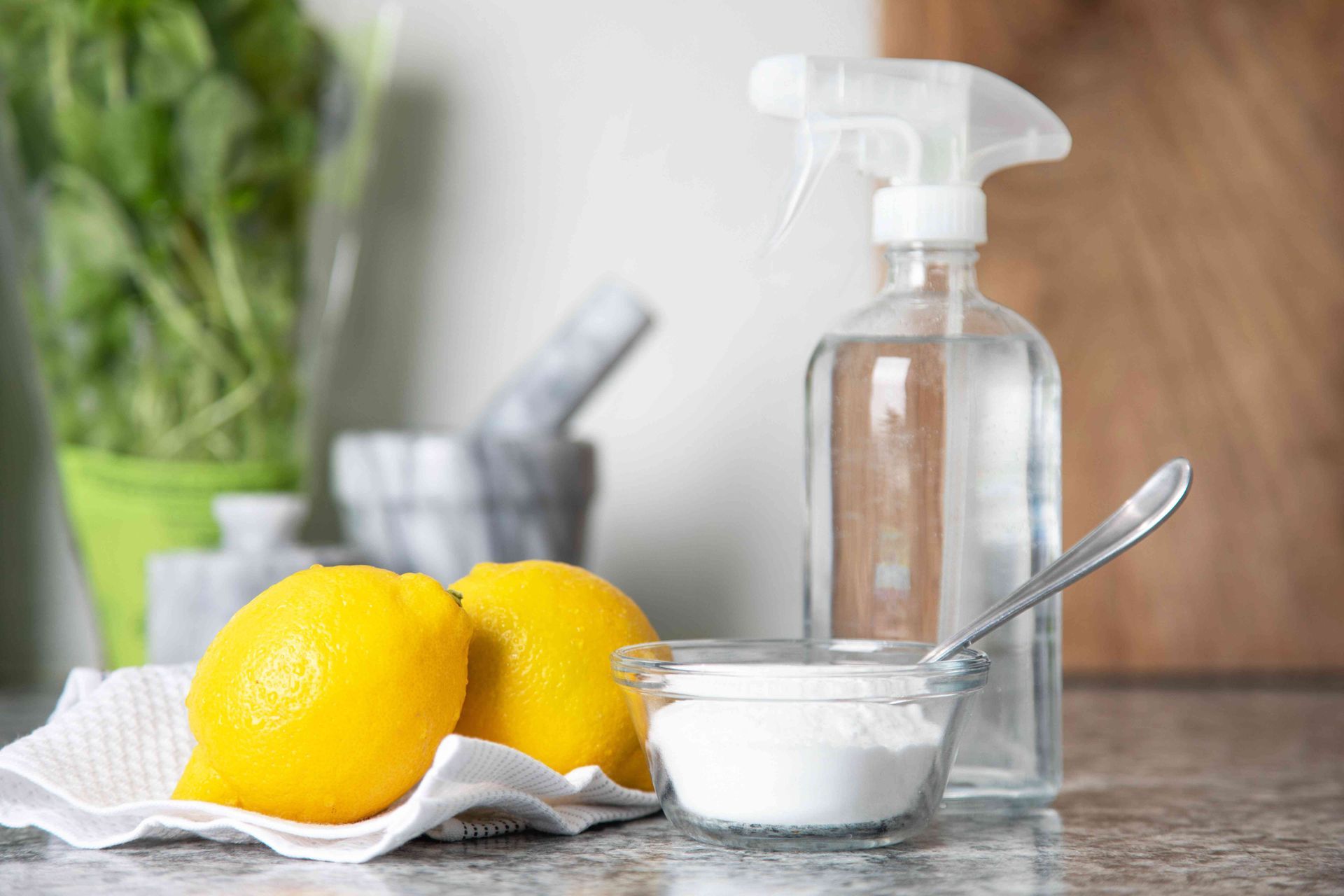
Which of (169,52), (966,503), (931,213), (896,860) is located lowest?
(896,860)

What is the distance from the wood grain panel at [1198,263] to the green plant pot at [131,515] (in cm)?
65

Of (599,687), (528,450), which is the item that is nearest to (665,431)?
(528,450)

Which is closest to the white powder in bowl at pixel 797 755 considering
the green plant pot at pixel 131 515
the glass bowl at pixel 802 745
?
the glass bowl at pixel 802 745

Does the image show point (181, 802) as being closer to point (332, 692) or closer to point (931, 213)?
point (332, 692)

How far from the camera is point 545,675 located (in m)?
0.48

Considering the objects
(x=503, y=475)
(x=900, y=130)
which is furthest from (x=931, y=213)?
(x=503, y=475)

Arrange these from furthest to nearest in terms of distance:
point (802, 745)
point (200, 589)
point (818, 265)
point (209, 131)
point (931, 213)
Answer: point (818, 265), point (209, 131), point (200, 589), point (931, 213), point (802, 745)

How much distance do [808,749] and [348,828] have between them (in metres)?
0.16

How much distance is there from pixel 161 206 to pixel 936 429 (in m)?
0.67

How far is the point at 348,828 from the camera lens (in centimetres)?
44

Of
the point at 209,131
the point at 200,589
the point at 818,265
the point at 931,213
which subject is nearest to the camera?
the point at 931,213

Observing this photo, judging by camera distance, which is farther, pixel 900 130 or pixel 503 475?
pixel 503 475

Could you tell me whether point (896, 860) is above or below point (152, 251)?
below

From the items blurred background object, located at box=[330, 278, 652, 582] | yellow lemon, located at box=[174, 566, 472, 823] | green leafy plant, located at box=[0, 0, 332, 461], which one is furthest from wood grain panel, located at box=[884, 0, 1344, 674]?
yellow lemon, located at box=[174, 566, 472, 823]
